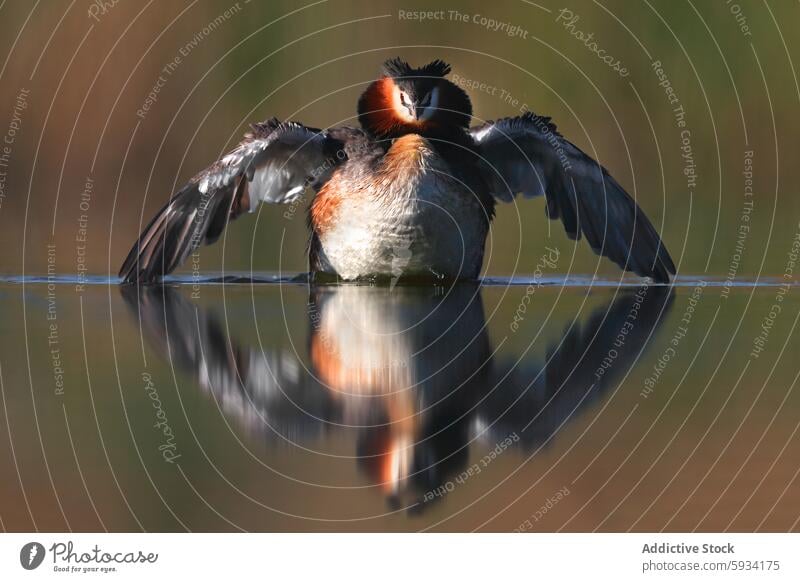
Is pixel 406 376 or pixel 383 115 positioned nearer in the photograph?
pixel 406 376

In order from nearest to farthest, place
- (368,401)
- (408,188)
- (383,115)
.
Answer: (368,401), (408,188), (383,115)

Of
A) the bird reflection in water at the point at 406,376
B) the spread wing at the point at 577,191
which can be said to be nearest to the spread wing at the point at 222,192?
the bird reflection in water at the point at 406,376

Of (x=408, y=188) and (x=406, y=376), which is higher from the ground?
(x=408, y=188)

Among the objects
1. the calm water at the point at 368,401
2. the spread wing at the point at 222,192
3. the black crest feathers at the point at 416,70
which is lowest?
the calm water at the point at 368,401

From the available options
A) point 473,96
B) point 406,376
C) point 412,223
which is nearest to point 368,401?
point 406,376

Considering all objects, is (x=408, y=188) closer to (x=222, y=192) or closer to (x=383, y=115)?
(x=383, y=115)

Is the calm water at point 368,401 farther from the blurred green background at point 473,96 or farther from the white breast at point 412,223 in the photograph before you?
the blurred green background at point 473,96

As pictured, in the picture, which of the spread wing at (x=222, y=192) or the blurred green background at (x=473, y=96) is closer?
the spread wing at (x=222, y=192)

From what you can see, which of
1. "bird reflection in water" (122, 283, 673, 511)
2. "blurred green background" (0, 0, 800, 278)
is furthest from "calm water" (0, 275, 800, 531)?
"blurred green background" (0, 0, 800, 278)
